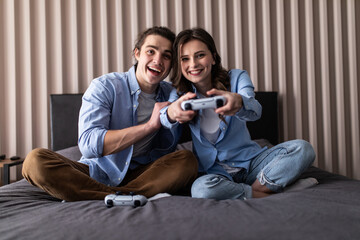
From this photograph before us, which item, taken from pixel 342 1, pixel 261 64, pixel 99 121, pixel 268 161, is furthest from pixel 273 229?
pixel 342 1

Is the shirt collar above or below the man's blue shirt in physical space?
above

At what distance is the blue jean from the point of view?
1102mm

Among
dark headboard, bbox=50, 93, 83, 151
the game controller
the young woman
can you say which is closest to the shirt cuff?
the young woman

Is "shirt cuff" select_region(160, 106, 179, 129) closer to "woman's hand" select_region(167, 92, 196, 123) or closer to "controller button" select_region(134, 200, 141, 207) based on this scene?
"woman's hand" select_region(167, 92, 196, 123)

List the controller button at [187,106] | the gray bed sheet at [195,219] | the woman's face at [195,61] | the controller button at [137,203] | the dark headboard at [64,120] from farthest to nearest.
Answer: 1. the dark headboard at [64,120]
2. the woman's face at [195,61]
3. the controller button at [187,106]
4. the controller button at [137,203]
5. the gray bed sheet at [195,219]

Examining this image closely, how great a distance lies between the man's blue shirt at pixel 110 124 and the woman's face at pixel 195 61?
25cm

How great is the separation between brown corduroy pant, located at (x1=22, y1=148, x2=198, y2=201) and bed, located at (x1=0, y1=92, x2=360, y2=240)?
86mm

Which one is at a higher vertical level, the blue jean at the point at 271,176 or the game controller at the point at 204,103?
the game controller at the point at 204,103

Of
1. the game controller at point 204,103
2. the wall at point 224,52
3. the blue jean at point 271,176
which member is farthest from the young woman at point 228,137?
the wall at point 224,52

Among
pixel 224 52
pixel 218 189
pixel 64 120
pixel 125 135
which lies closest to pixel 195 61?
pixel 125 135

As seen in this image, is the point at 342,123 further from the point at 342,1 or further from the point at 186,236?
the point at 186,236

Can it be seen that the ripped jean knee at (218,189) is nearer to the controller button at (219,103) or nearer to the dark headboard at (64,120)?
the controller button at (219,103)

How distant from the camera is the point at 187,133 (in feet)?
6.48

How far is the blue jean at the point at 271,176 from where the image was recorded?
110cm
